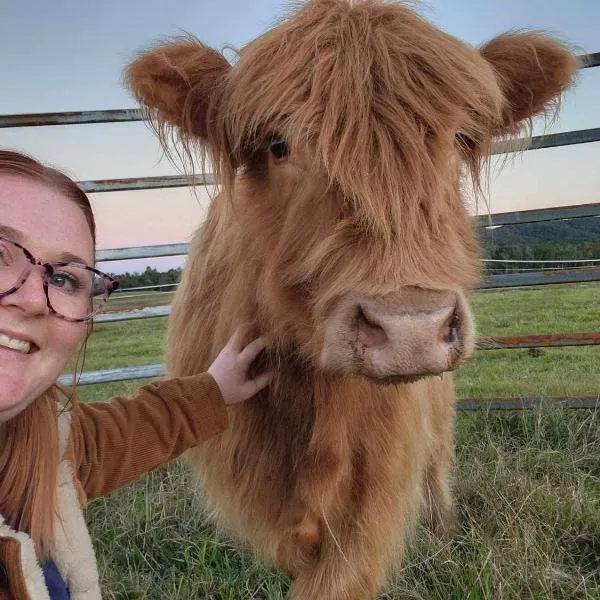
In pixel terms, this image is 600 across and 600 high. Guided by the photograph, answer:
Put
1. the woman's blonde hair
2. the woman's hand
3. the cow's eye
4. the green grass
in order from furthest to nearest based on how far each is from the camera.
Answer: the green grass
the woman's hand
the cow's eye
the woman's blonde hair

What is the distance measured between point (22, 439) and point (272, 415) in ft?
3.10

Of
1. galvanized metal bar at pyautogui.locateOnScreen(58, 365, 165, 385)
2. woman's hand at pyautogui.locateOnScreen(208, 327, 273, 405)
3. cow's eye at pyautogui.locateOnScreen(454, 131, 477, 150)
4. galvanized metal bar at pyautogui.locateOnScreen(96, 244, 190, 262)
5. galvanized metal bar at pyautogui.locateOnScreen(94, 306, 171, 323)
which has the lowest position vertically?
galvanized metal bar at pyautogui.locateOnScreen(58, 365, 165, 385)

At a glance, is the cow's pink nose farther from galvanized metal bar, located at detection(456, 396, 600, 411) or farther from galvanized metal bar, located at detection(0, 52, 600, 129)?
galvanized metal bar, located at detection(0, 52, 600, 129)

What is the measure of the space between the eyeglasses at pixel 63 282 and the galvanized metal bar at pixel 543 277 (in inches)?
128

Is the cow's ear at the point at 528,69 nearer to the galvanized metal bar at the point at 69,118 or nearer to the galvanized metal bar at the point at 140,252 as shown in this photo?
the galvanized metal bar at the point at 69,118

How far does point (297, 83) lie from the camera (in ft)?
5.78

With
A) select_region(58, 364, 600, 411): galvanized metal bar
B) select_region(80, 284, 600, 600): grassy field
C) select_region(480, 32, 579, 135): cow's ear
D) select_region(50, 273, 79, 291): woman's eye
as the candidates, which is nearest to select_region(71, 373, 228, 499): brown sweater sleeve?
select_region(50, 273, 79, 291): woman's eye

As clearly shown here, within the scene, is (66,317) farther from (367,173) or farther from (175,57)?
(175,57)

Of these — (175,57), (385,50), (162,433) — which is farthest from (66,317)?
(385,50)

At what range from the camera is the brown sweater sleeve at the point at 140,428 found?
73.6 inches

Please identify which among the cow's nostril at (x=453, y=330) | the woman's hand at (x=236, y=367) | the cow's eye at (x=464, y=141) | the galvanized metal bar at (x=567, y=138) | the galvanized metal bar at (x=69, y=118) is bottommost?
the woman's hand at (x=236, y=367)

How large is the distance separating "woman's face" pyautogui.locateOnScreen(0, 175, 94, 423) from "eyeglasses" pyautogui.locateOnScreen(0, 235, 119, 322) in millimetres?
17

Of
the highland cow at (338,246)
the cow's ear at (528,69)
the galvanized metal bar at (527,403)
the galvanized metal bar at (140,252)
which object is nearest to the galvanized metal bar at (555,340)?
the galvanized metal bar at (527,403)

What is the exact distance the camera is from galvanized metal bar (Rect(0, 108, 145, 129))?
14.0 ft
